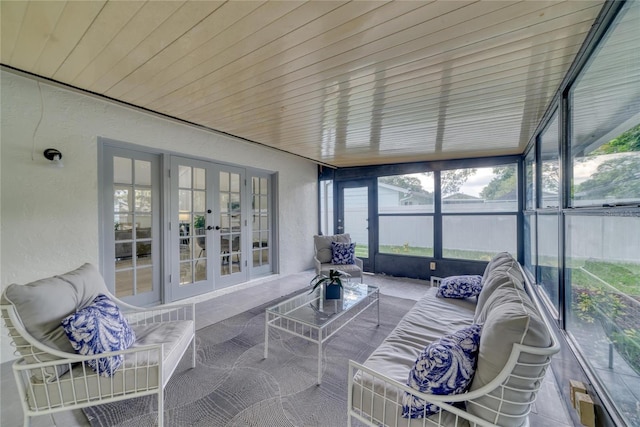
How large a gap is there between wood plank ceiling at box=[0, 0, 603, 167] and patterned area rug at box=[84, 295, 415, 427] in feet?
7.45

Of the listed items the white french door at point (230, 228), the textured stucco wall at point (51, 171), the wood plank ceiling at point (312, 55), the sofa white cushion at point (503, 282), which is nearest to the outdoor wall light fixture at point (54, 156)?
the textured stucco wall at point (51, 171)

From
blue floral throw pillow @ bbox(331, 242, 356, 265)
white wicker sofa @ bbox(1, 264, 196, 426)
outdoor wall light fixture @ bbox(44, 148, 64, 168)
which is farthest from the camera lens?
blue floral throw pillow @ bbox(331, 242, 356, 265)

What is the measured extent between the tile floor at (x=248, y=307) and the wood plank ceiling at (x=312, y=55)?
2274 mm

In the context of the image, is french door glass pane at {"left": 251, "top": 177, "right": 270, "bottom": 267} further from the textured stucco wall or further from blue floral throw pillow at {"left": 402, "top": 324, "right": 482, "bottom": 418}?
blue floral throw pillow at {"left": 402, "top": 324, "right": 482, "bottom": 418}

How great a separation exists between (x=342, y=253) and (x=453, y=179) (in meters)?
2.46

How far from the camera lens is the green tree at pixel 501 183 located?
13.6ft

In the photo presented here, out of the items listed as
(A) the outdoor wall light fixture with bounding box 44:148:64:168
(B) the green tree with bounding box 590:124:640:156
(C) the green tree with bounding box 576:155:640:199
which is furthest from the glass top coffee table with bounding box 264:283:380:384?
(A) the outdoor wall light fixture with bounding box 44:148:64:168

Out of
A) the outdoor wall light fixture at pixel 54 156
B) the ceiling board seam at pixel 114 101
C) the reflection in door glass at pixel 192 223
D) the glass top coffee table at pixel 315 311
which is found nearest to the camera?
the ceiling board seam at pixel 114 101

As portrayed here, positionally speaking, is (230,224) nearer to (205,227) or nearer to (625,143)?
(205,227)

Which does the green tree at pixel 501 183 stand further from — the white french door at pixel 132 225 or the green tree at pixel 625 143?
the white french door at pixel 132 225

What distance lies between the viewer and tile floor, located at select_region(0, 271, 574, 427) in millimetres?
1530

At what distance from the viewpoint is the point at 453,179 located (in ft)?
14.9

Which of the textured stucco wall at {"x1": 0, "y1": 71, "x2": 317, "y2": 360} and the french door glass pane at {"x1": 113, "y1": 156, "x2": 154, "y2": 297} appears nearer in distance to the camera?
the textured stucco wall at {"x1": 0, "y1": 71, "x2": 317, "y2": 360}

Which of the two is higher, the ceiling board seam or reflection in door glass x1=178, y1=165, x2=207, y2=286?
the ceiling board seam
